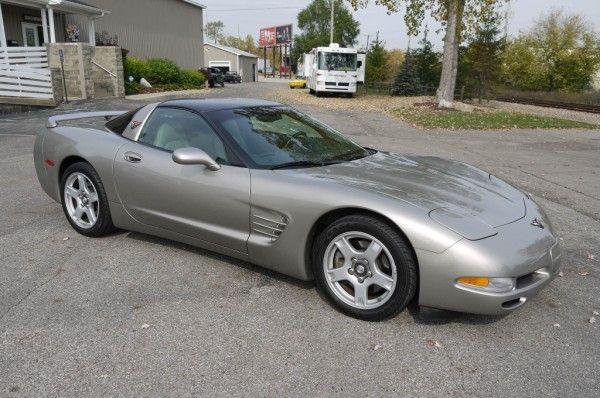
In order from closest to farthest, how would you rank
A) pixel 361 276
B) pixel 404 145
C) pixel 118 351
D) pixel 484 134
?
1. pixel 118 351
2. pixel 361 276
3. pixel 404 145
4. pixel 484 134

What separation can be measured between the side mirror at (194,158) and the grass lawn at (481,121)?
42.2 feet

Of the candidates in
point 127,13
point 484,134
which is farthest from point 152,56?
point 484,134

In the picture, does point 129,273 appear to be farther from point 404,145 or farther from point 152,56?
point 152,56

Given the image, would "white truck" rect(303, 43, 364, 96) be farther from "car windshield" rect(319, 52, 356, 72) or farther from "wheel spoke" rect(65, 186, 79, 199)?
"wheel spoke" rect(65, 186, 79, 199)

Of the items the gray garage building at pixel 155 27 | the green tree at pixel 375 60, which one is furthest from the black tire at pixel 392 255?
the green tree at pixel 375 60

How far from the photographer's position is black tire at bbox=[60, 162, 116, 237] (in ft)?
14.2

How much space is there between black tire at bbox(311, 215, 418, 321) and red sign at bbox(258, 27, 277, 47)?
8937 cm

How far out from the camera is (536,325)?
3.16 m

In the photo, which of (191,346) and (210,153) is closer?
(191,346)

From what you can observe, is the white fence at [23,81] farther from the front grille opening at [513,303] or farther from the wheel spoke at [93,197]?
the front grille opening at [513,303]

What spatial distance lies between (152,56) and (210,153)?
31136mm

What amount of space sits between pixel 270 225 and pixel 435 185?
1.17 meters

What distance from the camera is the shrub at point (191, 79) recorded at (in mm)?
29266

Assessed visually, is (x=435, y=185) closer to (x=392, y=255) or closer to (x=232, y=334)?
(x=392, y=255)
